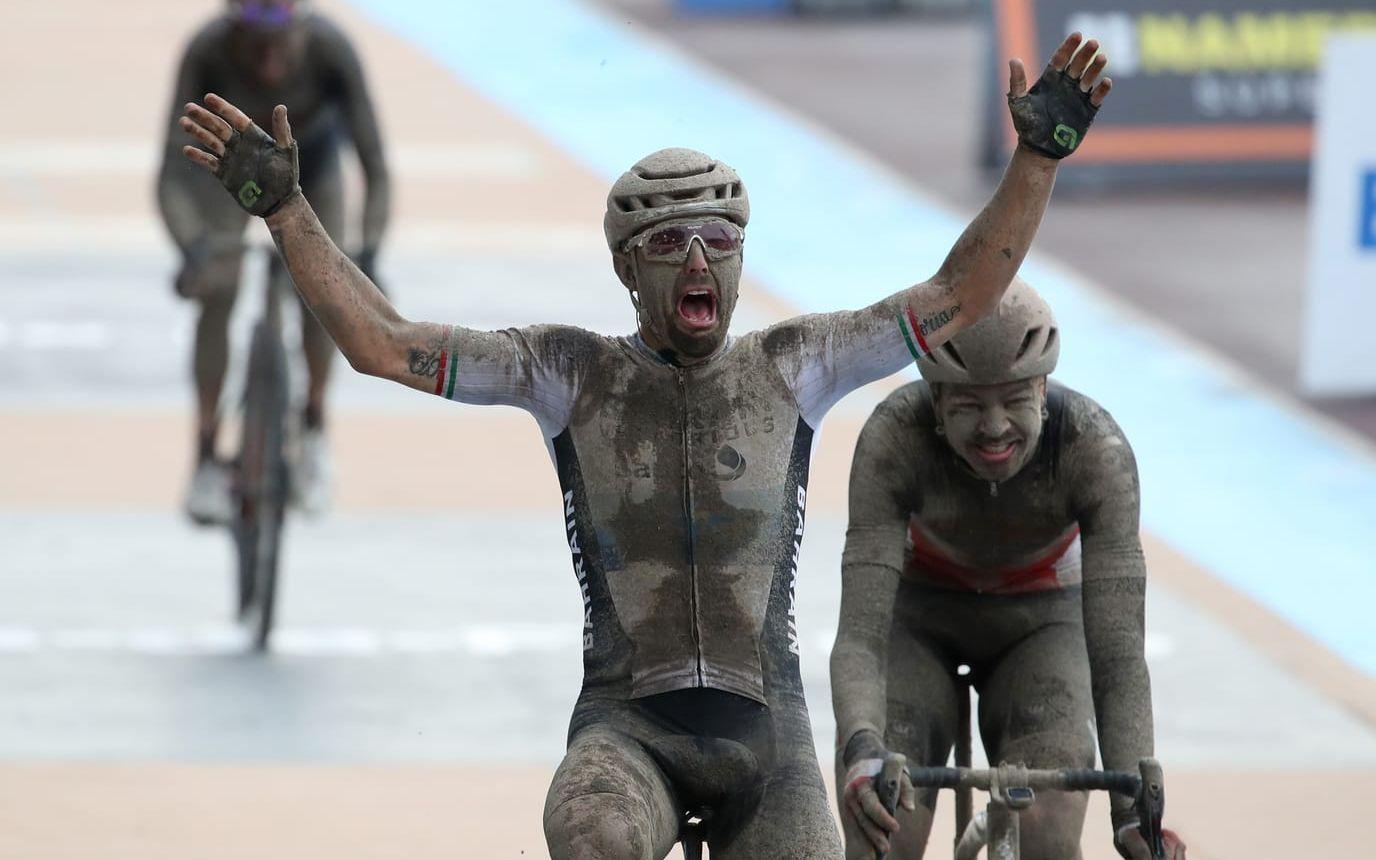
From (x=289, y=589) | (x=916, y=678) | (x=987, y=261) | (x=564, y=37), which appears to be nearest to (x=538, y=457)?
(x=289, y=589)

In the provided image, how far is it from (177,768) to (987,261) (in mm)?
4455

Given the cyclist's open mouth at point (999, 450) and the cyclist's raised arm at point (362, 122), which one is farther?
the cyclist's raised arm at point (362, 122)

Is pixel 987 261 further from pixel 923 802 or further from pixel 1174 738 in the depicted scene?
pixel 1174 738

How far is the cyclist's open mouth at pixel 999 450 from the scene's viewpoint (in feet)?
18.1

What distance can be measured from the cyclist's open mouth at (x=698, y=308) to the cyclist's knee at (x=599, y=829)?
0.95 meters

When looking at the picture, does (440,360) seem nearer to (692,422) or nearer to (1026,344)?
(692,422)

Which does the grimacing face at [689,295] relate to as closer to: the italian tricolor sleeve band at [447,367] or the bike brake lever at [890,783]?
the italian tricolor sleeve band at [447,367]

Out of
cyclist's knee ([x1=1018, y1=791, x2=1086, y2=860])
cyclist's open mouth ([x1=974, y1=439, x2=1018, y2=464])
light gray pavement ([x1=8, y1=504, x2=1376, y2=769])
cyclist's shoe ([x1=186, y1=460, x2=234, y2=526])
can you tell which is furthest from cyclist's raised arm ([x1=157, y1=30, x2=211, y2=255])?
cyclist's knee ([x1=1018, y1=791, x2=1086, y2=860])

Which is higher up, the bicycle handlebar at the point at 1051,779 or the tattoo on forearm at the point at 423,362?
the tattoo on forearm at the point at 423,362

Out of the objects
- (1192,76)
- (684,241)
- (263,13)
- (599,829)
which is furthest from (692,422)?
(1192,76)

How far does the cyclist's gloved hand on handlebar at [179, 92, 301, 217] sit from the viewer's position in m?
4.86

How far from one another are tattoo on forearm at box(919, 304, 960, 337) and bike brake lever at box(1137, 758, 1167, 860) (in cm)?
95

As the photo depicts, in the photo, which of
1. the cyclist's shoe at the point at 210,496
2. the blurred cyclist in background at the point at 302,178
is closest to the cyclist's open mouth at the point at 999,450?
the blurred cyclist in background at the point at 302,178

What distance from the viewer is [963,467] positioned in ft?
19.0
